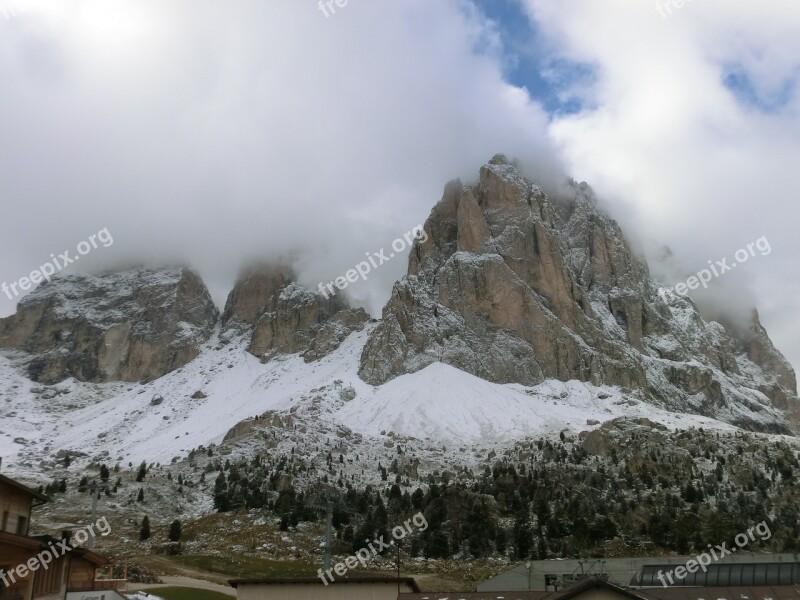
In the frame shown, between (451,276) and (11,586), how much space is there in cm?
17217

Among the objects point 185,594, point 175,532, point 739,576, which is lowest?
point 739,576

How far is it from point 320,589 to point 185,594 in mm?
26842

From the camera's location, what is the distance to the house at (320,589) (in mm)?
37875

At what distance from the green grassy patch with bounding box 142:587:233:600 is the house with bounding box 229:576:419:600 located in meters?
21.2

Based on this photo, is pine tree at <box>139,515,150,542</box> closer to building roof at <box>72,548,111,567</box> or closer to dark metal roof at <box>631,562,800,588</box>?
building roof at <box>72,548,111,567</box>

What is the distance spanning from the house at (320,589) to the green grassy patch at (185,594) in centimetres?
2123

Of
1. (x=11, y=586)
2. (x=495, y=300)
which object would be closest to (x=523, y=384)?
(x=495, y=300)

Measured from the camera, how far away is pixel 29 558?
101 ft

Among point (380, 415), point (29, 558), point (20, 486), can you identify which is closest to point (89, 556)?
point (29, 558)

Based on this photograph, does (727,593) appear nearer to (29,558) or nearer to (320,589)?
(320,589)

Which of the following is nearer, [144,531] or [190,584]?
[190,584]

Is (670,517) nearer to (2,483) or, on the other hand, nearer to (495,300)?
(2,483)

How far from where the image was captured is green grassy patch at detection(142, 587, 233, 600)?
57.9 meters

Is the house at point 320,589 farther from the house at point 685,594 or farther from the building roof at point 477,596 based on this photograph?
the house at point 685,594
